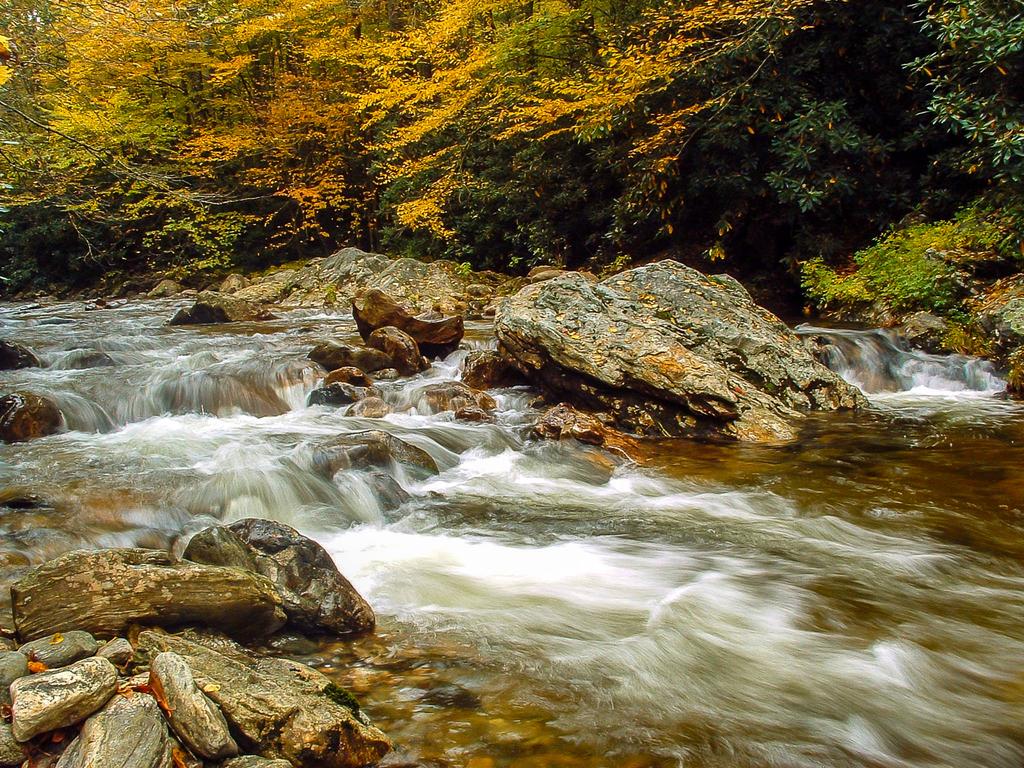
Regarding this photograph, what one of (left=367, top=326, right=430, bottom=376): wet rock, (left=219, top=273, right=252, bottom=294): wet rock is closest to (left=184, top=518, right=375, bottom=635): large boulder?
(left=367, top=326, right=430, bottom=376): wet rock

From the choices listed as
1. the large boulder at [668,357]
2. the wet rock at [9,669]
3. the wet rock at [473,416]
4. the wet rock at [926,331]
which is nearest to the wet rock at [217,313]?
the wet rock at [473,416]

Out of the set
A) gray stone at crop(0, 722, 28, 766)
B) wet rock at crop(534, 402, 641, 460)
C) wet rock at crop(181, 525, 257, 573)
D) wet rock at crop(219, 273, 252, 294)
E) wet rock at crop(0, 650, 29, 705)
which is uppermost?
→ wet rock at crop(0, 650, 29, 705)

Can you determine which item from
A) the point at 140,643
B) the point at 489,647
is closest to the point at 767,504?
the point at 489,647

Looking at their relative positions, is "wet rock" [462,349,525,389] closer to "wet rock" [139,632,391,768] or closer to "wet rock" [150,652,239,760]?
"wet rock" [139,632,391,768]

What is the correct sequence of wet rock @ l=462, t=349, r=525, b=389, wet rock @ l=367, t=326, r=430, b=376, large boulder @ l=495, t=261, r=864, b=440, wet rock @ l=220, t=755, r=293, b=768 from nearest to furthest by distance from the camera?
wet rock @ l=220, t=755, r=293, b=768
large boulder @ l=495, t=261, r=864, b=440
wet rock @ l=462, t=349, r=525, b=389
wet rock @ l=367, t=326, r=430, b=376

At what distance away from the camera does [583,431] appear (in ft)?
20.3

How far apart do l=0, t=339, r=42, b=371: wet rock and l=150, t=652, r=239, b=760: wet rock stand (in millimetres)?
8849

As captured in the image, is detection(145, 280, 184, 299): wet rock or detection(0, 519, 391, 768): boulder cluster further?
detection(145, 280, 184, 299): wet rock

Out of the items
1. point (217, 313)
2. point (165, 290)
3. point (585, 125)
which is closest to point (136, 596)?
point (585, 125)

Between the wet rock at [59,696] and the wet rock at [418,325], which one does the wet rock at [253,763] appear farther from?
the wet rock at [418,325]

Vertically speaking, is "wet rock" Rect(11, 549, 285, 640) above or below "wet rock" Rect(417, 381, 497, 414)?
above

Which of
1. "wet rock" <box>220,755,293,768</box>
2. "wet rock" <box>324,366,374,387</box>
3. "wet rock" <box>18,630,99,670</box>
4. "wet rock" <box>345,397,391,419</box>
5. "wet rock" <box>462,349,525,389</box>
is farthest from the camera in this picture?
"wet rock" <box>462,349,525,389</box>

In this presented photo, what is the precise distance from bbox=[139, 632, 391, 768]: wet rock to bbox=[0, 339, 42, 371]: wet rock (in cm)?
843

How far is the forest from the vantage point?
26.1 feet
